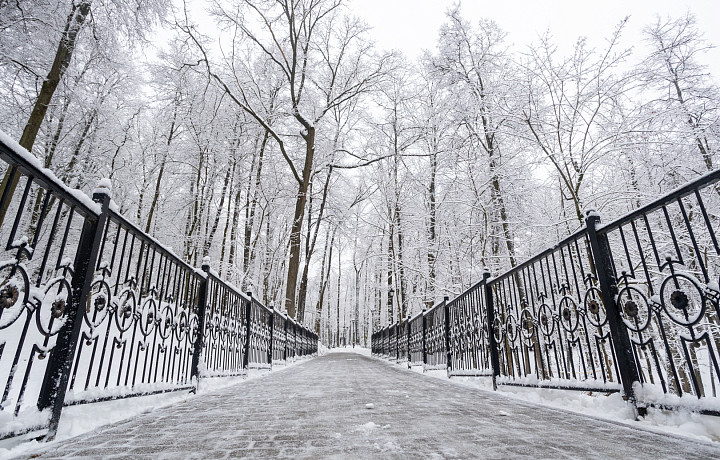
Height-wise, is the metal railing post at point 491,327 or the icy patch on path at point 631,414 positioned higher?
the metal railing post at point 491,327

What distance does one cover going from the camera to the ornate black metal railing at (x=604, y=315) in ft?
6.55

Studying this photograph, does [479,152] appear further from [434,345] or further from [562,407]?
[562,407]

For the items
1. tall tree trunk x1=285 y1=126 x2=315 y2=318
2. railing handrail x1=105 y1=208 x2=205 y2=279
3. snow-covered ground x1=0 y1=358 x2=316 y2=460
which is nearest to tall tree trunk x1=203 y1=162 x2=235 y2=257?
tall tree trunk x1=285 y1=126 x2=315 y2=318

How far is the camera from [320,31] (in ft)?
44.0

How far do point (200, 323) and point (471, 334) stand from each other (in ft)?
12.9

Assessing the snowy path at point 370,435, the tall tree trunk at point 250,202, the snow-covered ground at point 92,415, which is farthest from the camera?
the tall tree trunk at point 250,202

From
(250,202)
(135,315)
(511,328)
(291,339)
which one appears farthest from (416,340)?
(250,202)

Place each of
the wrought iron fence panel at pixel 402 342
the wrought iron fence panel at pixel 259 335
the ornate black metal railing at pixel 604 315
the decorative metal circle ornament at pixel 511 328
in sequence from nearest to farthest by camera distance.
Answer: the ornate black metal railing at pixel 604 315 < the decorative metal circle ornament at pixel 511 328 < the wrought iron fence panel at pixel 259 335 < the wrought iron fence panel at pixel 402 342

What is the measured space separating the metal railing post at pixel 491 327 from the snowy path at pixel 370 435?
1609 millimetres

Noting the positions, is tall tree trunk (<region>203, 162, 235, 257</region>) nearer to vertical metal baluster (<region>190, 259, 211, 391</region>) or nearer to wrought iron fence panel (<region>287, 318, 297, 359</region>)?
wrought iron fence panel (<region>287, 318, 297, 359</region>)

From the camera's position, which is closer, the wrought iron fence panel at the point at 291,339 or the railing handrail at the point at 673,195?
the railing handrail at the point at 673,195

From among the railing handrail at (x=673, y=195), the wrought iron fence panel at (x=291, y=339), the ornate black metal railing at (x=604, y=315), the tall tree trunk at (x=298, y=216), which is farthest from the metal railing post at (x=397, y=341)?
the railing handrail at (x=673, y=195)

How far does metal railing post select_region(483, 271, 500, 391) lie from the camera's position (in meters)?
4.35

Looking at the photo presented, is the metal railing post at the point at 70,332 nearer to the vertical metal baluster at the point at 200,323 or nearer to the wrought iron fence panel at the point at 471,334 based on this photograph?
the vertical metal baluster at the point at 200,323
